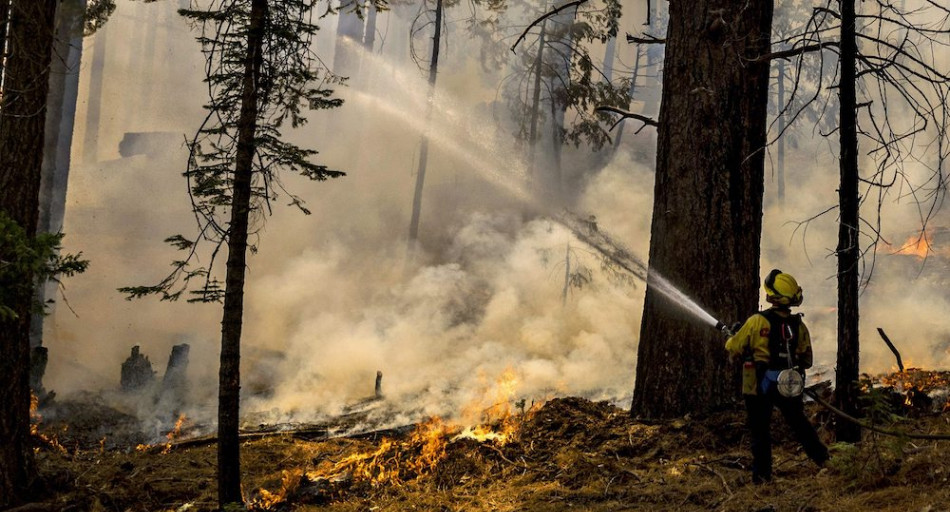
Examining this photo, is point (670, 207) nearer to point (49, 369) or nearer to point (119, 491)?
point (119, 491)

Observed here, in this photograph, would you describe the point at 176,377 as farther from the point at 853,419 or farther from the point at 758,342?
the point at 853,419

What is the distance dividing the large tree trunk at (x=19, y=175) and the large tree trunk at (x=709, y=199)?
19.0 feet

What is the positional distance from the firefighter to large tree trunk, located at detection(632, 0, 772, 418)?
1419mm

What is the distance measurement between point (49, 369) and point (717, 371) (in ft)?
45.0

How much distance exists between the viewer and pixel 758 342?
4984 mm

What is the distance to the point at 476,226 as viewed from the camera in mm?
26000

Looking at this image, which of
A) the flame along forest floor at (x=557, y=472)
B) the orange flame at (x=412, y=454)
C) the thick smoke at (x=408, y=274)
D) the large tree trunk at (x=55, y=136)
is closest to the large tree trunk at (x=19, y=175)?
the flame along forest floor at (x=557, y=472)

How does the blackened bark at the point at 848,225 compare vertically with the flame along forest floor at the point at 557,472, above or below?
above

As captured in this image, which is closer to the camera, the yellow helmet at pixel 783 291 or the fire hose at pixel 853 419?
the fire hose at pixel 853 419

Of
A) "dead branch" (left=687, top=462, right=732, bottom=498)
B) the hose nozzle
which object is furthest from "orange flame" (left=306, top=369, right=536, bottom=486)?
the hose nozzle

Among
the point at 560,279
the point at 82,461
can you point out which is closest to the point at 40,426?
the point at 82,461

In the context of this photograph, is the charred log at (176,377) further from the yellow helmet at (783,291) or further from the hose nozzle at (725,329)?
the yellow helmet at (783,291)

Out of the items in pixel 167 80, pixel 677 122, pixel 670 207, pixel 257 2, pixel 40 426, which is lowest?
pixel 40 426

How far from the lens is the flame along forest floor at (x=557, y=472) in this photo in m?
4.42
